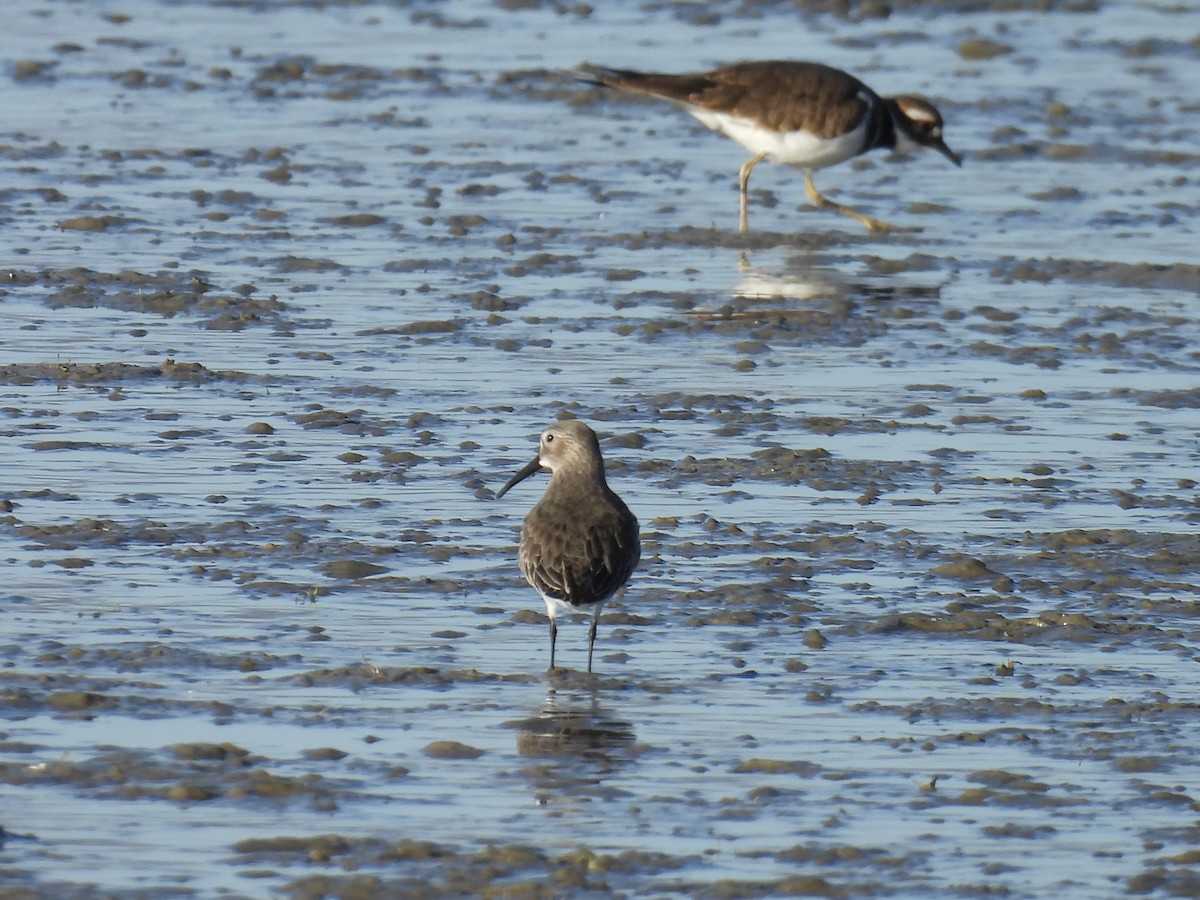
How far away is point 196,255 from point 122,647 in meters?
6.01

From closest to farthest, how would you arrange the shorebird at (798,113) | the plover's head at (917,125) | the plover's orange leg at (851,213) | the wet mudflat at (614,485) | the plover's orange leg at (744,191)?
the wet mudflat at (614,485) < the plover's orange leg at (744,191) < the plover's orange leg at (851,213) < the shorebird at (798,113) < the plover's head at (917,125)

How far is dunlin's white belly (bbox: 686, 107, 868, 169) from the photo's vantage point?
49.3 ft

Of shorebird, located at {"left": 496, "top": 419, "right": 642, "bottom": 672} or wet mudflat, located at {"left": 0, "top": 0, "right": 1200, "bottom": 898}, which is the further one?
shorebird, located at {"left": 496, "top": 419, "right": 642, "bottom": 672}

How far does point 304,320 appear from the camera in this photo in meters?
11.7

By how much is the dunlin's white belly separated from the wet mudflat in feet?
1.34

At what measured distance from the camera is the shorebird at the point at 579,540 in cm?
717

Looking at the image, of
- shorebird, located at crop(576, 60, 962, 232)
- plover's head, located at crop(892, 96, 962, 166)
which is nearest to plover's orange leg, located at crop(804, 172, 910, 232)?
shorebird, located at crop(576, 60, 962, 232)

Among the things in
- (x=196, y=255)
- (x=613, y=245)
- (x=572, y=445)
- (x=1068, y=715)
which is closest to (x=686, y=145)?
(x=613, y=245)

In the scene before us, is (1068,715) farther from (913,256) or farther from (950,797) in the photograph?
(913,256)

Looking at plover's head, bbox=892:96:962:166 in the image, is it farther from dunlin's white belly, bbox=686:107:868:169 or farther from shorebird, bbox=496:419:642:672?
shorebird, bbox=496:419:642:672

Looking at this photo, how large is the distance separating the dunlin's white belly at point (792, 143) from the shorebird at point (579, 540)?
7.42 m

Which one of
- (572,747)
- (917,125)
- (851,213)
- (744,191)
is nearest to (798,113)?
(744,191)

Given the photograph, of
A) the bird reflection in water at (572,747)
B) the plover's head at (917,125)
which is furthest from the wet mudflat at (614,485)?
the plover's head at (917,125)

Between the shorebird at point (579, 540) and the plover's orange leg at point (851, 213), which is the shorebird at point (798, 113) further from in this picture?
the shorebird at point (579, 540)
